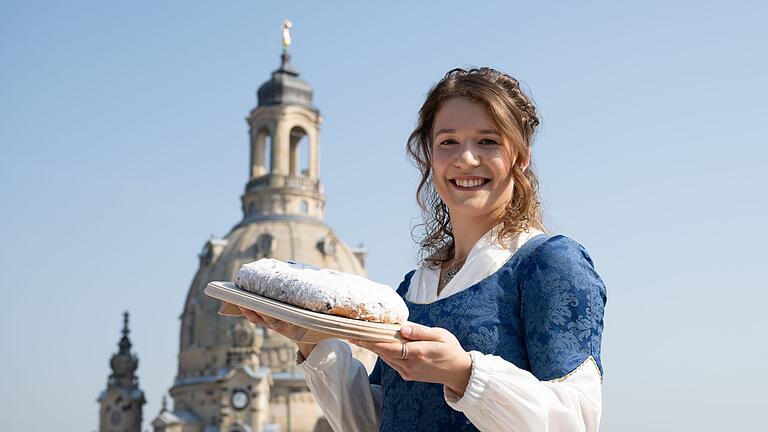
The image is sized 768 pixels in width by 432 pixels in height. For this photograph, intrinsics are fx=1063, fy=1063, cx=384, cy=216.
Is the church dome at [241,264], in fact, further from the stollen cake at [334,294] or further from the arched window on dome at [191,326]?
the stollen cake at [334,294]

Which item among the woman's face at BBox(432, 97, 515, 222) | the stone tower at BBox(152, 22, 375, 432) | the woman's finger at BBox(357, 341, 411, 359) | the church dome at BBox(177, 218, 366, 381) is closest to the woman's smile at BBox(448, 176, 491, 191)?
the woman's face at BBox(432, 97, 515, 222)

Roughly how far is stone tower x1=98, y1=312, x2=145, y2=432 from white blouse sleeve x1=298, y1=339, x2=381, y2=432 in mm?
59532

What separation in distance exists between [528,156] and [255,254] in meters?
61.4

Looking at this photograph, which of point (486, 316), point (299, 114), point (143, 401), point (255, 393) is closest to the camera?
point (486, 316)

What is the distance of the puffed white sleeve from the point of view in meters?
3.22

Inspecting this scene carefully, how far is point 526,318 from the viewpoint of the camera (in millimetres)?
3586

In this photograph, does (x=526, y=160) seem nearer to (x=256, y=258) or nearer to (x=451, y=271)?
(x=451, y=271)

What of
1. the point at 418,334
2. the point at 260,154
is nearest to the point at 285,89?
the point at 260,154

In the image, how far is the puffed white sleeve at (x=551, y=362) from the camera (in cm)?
322

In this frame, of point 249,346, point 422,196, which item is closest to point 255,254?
point 249,346

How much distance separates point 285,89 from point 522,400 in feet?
225

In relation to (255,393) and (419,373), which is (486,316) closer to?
(419,373)

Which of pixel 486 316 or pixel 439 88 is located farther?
pixel 439 88

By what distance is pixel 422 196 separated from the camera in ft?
15.0
